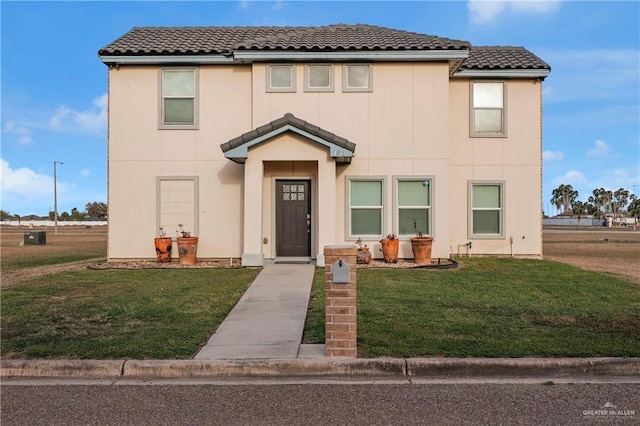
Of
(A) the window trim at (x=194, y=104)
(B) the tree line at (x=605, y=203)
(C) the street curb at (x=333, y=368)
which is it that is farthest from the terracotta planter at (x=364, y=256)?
(B) the tree line at (x=605, y=203)

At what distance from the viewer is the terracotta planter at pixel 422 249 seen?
43.5 feet

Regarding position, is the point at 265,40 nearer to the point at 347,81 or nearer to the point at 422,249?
the point at 347,81

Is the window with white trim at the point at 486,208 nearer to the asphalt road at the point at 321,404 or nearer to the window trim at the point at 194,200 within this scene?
the window trim at the point at 194,200

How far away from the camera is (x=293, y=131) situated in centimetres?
1288

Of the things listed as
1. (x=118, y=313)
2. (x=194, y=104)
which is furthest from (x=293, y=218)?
(x=118, y=313)

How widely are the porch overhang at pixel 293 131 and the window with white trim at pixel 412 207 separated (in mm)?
2102

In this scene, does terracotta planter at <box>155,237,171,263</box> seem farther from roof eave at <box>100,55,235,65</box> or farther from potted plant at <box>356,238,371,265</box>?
potted plant at <box>356,238,371,265</box>

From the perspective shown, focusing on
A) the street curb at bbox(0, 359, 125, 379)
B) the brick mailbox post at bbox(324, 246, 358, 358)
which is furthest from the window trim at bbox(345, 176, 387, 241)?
the street curb at bbox(0, 359, 125, 379)

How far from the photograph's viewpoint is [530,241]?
50.4ft

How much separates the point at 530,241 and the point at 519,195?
56.2 inches

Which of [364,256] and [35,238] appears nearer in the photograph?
[364,256]

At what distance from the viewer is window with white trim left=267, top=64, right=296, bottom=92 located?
45.8ft

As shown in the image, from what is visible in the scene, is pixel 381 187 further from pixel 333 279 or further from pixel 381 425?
pixel 381 425

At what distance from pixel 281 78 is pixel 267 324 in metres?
8.50
